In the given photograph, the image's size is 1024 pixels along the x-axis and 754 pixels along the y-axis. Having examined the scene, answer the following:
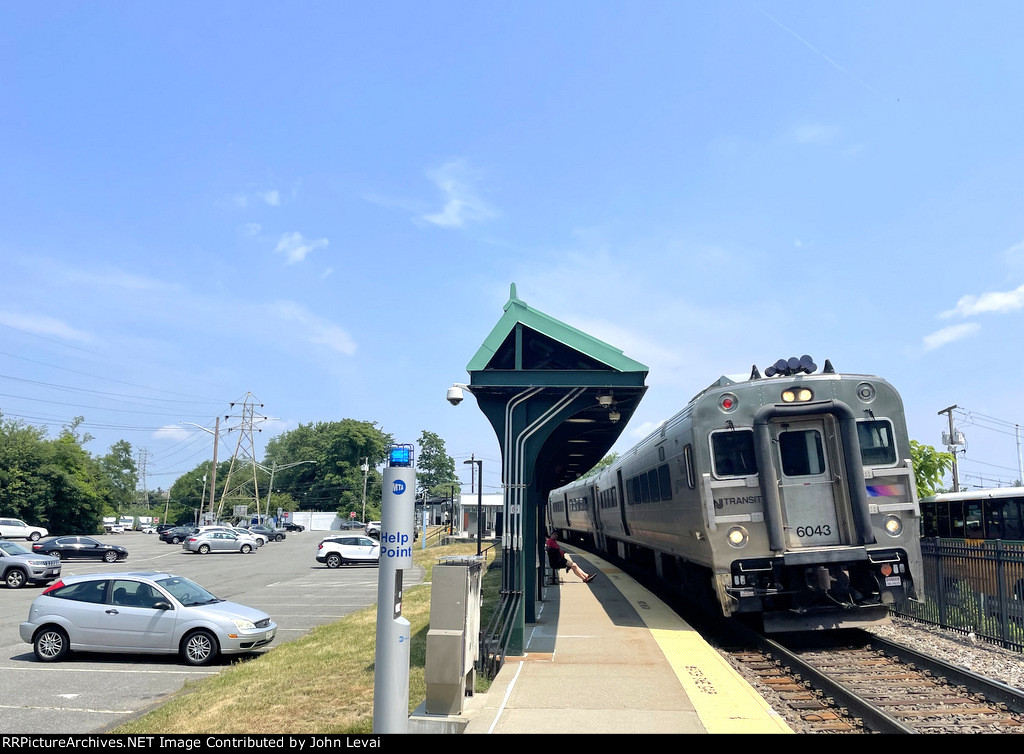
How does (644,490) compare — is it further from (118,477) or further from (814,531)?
(118,477)

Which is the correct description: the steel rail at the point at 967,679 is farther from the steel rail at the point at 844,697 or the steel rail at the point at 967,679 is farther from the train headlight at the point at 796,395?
the train headlight at the point at 796,395

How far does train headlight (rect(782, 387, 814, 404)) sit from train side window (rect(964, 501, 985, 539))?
11.0 m

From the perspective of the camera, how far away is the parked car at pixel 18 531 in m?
45.0

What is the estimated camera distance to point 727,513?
34.6ft

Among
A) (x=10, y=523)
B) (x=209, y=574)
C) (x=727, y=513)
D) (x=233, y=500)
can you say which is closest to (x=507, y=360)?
(x=727, y=513)

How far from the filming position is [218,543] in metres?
45.1

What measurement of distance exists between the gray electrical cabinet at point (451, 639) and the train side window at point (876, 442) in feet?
20.1

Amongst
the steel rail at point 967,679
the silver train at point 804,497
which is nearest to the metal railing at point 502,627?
the silver train at point 804,497

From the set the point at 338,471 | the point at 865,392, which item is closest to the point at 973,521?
the point at 865,392

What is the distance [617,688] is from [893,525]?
489cm

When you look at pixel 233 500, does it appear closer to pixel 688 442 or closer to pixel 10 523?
pixel 10 523

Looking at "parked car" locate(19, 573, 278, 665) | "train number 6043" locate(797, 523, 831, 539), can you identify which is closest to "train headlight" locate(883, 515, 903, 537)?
"train number 6043" locate(797, 523, 831, 539)

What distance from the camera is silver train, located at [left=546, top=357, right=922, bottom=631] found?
10133 millimetres
